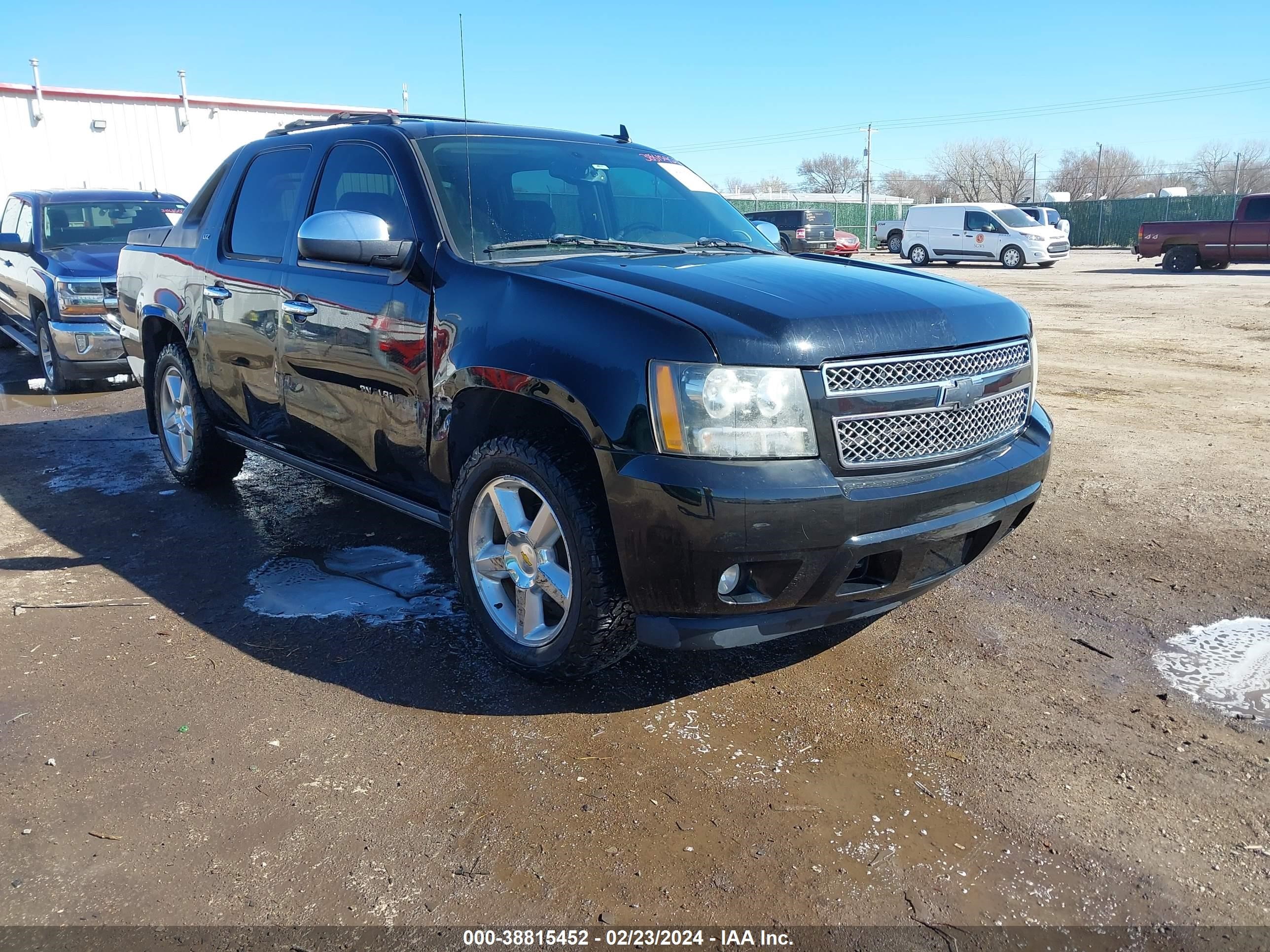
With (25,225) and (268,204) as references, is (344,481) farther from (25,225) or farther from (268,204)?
(25,225)

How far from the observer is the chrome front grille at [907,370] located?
2.83 meters

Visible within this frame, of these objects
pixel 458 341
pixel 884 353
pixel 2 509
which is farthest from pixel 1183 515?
pixel 2 509

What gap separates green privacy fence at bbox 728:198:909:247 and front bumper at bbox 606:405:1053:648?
44524 millimetres

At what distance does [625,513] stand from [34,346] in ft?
30.2

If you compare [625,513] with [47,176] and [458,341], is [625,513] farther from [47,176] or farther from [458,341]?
[47,176]

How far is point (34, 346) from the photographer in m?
9.71

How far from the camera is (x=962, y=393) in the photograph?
10.0 ft

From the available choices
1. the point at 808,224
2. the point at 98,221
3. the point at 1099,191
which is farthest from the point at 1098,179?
the point at 98,221

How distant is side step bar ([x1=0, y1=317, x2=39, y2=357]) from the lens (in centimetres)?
972

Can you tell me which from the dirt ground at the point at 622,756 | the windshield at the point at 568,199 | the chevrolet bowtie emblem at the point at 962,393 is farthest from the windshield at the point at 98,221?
the chevrolet bowtie emblem at the point at 962,393

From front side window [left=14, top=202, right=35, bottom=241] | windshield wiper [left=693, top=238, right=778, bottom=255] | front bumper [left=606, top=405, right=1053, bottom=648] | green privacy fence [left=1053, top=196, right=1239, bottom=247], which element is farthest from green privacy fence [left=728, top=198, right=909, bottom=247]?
front bumper [left=606, top=405, right=1053, bottom=648]

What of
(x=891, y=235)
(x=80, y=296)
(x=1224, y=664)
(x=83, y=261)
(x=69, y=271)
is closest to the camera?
(x=1224, y=664)

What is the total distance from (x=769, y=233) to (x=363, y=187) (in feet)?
6.20

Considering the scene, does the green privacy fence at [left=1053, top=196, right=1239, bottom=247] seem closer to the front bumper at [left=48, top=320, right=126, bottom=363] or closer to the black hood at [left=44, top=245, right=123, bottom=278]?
the black hood at [left=44, top=245, right=123, bottom=278]
